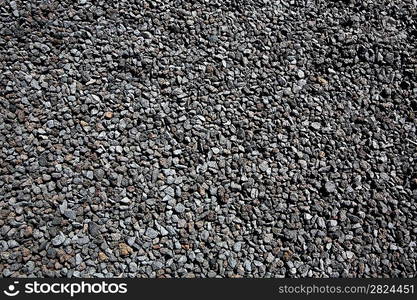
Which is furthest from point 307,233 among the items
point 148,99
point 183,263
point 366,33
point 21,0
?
point 21,0

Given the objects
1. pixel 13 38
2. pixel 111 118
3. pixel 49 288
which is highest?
pixel 13 38

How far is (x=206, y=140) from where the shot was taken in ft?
14.3

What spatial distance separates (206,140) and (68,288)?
166 centimetres

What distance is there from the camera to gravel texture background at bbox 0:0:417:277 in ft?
12.5

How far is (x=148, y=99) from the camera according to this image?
4531 mm

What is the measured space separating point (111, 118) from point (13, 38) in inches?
52.9

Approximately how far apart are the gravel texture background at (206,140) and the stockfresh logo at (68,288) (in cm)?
8

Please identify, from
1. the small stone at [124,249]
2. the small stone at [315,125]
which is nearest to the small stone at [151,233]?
the small stone at [124,249]

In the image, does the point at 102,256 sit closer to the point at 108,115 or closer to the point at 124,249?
the point at 124,249

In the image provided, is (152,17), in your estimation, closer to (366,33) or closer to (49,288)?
(366,33)

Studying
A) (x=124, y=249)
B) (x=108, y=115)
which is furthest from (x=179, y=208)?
(x=108, y=115)

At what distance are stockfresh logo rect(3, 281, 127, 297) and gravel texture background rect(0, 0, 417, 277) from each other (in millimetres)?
84

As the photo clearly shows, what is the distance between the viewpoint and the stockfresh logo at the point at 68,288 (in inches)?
141

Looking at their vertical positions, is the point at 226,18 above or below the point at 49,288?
above
